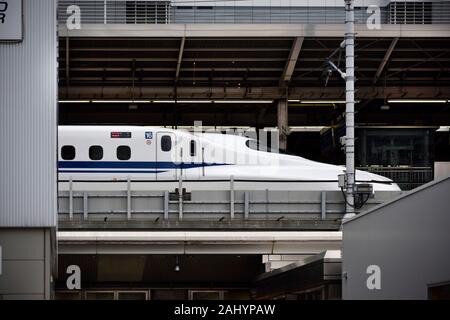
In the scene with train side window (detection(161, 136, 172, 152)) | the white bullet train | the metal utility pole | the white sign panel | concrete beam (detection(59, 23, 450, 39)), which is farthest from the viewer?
concrete beam (detection(59, 23, 450, 39))

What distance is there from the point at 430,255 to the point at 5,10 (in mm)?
10120

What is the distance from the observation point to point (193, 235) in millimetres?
38000

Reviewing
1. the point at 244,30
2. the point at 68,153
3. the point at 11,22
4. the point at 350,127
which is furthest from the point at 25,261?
the point at 244,30

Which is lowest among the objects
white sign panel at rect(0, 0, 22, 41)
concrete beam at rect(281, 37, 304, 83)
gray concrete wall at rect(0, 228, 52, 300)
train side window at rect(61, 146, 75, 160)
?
gray concrete wall at rect(0, 228, 52, 300)

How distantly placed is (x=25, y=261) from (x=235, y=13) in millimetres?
32984

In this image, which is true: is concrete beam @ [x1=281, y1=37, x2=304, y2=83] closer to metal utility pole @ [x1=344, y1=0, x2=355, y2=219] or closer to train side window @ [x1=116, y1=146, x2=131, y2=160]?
train side window @ [x1=116, y1=146, x2=131, y2=160]

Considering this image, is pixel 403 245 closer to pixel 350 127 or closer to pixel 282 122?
pixel 350 127

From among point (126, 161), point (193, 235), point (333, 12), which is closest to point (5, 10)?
point (193, 235)

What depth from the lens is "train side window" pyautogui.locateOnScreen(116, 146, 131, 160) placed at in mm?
43844

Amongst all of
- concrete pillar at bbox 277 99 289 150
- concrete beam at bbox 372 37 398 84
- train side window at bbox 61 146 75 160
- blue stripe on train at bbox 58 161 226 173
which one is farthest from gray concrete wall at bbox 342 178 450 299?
concrete pillar at bbox 277 99 289 150

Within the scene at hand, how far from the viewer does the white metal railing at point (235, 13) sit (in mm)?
54125

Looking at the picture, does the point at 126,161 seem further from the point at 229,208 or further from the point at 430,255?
the point at 430,255

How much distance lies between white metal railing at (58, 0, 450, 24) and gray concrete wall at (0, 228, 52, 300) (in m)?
30.6

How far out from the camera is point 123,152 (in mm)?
43875
